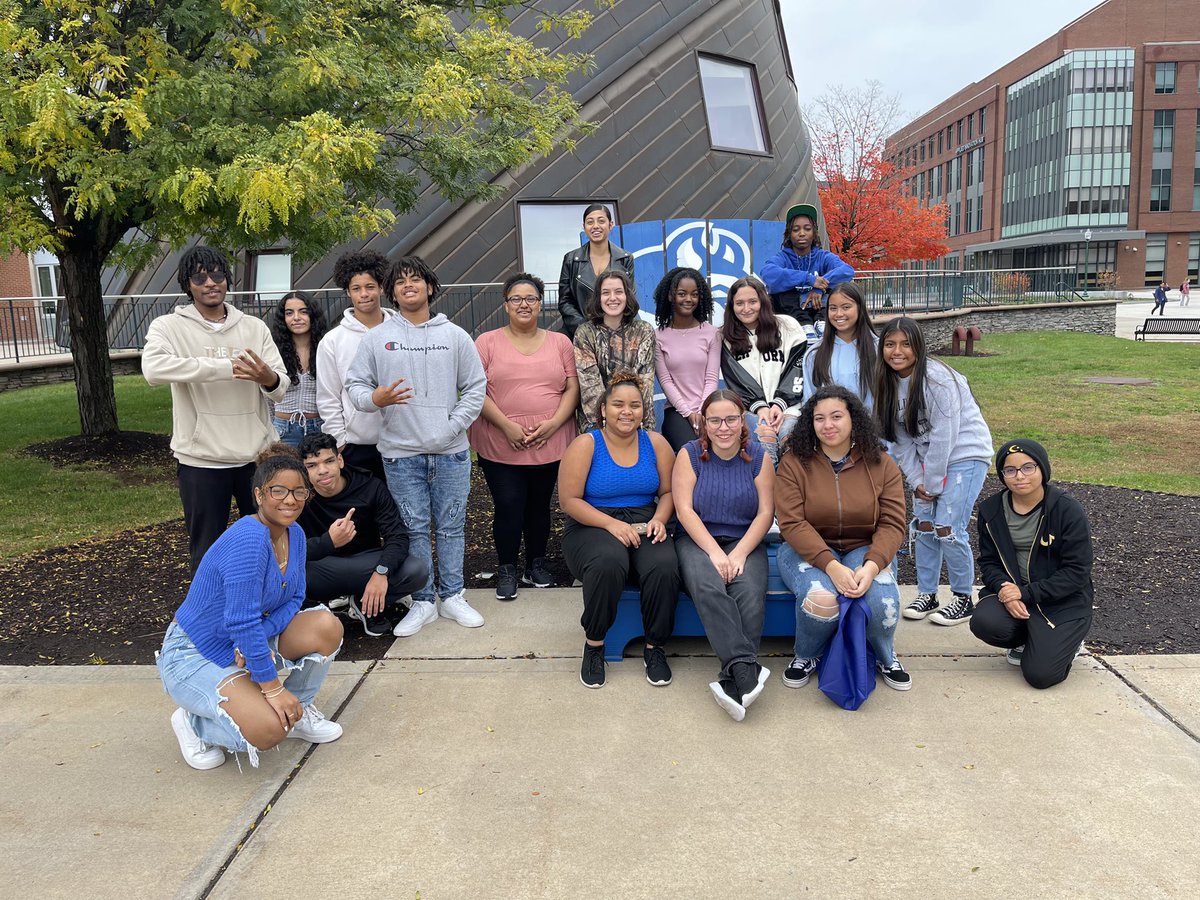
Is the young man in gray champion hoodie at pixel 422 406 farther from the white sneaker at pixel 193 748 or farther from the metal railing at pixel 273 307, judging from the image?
the metal railing at pixel 273 307

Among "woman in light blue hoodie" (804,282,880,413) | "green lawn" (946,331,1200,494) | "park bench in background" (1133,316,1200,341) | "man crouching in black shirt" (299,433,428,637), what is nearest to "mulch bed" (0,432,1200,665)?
"man crouching in black shirt" (299,433,428,637)

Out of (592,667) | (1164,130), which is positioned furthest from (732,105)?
(1164,130)

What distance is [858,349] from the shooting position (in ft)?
15.9

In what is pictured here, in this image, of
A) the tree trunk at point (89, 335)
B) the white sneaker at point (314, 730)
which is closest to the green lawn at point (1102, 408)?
the white sneaker at point (314, 730)

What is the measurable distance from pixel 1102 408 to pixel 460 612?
1108 centimetres

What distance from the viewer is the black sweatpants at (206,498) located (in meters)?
4.48

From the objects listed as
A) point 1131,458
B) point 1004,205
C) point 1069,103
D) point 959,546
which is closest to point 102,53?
point 959,546

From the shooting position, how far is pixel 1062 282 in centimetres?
3009

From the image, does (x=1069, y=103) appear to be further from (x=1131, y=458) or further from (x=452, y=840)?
(x=452, y=840)

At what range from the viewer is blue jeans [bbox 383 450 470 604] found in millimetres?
4797

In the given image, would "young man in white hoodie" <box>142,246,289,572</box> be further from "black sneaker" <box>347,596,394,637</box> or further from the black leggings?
the black leggings

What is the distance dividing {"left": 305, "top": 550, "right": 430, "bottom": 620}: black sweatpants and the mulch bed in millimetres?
281

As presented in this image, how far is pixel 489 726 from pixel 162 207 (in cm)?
615

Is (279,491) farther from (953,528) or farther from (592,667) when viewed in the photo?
(953,528)
